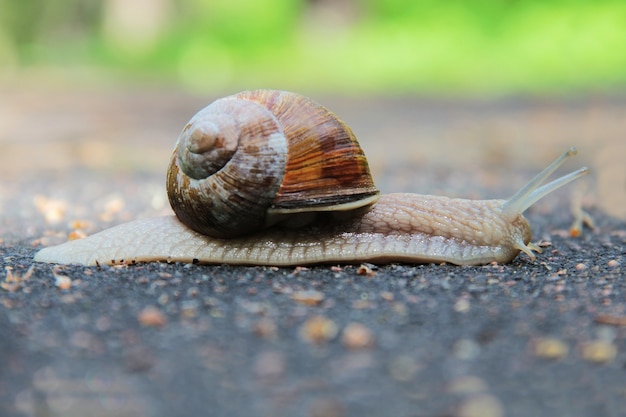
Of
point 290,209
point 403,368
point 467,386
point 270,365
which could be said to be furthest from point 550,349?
point 290,209

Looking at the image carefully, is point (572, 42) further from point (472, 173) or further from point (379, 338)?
point (379, 338)

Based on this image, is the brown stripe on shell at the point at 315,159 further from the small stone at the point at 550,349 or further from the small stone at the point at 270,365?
the small stone at the point at 550,349

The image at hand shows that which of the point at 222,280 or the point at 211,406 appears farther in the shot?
the point at 222,280

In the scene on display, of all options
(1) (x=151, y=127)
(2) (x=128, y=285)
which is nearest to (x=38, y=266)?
(2) (x=128, y=285)

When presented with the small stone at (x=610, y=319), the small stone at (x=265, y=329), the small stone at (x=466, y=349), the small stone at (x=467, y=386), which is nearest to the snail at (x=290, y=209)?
the small stone at (x=610, y=319)

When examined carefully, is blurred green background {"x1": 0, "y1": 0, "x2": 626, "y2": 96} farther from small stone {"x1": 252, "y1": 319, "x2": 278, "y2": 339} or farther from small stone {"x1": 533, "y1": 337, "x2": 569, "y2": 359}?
small stone {"x1": 252, "y1": 319, "x2": 278, "y2": 339}

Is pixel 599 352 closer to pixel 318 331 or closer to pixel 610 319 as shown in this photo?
pixel 610 319
